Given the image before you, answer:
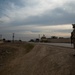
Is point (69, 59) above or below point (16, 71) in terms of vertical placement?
above

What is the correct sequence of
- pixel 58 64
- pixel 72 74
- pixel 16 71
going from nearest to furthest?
pixel 72 74, pixel 58 64, pixel 16 71

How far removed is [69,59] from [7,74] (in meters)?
8.93

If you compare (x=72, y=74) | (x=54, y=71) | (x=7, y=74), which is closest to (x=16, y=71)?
(x=7, y=74)

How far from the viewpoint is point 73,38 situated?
23250 millimetres

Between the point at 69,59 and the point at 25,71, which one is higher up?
the point at 69,59

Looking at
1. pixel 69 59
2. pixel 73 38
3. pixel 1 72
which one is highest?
pixel 73 38

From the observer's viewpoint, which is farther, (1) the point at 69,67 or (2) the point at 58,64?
(2) the point at 58,64

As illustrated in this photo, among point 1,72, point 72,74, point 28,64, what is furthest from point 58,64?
point 1,72

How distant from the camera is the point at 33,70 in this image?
25.3 meters

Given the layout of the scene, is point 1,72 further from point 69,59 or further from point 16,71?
point 69,59

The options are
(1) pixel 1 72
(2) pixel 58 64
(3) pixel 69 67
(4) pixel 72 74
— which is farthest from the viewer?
(1) pixel 1 72

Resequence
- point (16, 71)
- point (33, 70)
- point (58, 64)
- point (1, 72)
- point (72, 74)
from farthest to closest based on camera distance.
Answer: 1. point (1, 72)
2. point (16, 71)
3. point (33, 70)
4. point (58, 64)
5. point (72, 74)

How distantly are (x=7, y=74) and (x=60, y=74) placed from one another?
32.7 feet

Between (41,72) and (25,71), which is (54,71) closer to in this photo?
(41,72)
